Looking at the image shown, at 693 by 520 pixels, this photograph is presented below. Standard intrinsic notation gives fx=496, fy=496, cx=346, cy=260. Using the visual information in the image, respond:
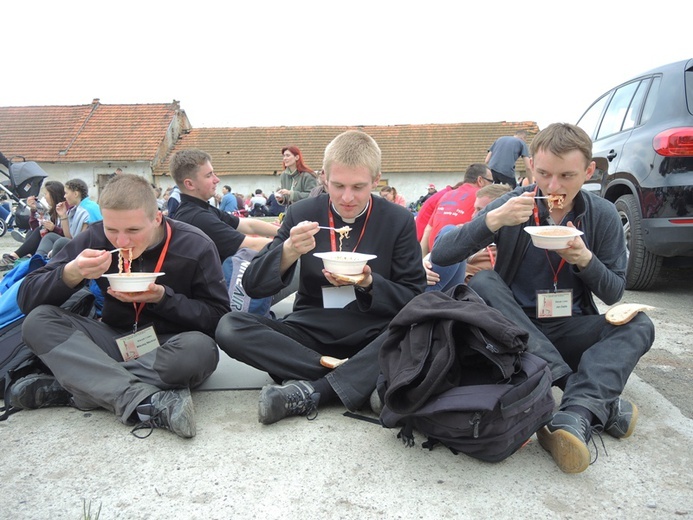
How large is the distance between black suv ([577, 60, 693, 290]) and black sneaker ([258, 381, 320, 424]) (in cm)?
357

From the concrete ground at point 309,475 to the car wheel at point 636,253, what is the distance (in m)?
2.66

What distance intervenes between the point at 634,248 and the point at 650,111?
130 cm

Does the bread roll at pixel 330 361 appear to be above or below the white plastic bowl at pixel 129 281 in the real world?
below

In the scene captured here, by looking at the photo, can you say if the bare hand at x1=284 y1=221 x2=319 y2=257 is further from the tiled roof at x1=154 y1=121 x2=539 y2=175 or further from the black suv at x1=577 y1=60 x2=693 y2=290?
the tiled roof at x1=154 y1=121 x2=539 y2=175

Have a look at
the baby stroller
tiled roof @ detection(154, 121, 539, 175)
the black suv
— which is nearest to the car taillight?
the black suv

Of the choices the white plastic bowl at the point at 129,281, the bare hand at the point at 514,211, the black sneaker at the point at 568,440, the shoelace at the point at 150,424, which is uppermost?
the bare hand at the point at 514,211

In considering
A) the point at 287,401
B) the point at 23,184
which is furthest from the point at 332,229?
the point at 23,184

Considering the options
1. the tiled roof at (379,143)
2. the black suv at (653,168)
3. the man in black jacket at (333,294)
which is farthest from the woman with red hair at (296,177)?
the tiled roof at (379,143)

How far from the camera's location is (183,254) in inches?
113

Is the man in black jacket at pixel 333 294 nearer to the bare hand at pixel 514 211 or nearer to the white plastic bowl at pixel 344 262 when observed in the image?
the white plastic bowl at pixel 344 262

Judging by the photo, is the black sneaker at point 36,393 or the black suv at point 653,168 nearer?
the black sneaker at point 36,393

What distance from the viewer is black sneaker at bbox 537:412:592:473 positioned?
195 cm

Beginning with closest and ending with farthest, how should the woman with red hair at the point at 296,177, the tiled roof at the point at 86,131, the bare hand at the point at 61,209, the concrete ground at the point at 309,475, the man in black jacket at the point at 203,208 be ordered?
the concrete ground at the point at 309,475 → the man in black jacket at the point at 203,208 → the woman with red hair at the point at 296,177 → the bare hand at the point at 61,209 → the tiled roof at the point at 86,131

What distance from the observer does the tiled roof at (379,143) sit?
29.8 metres
